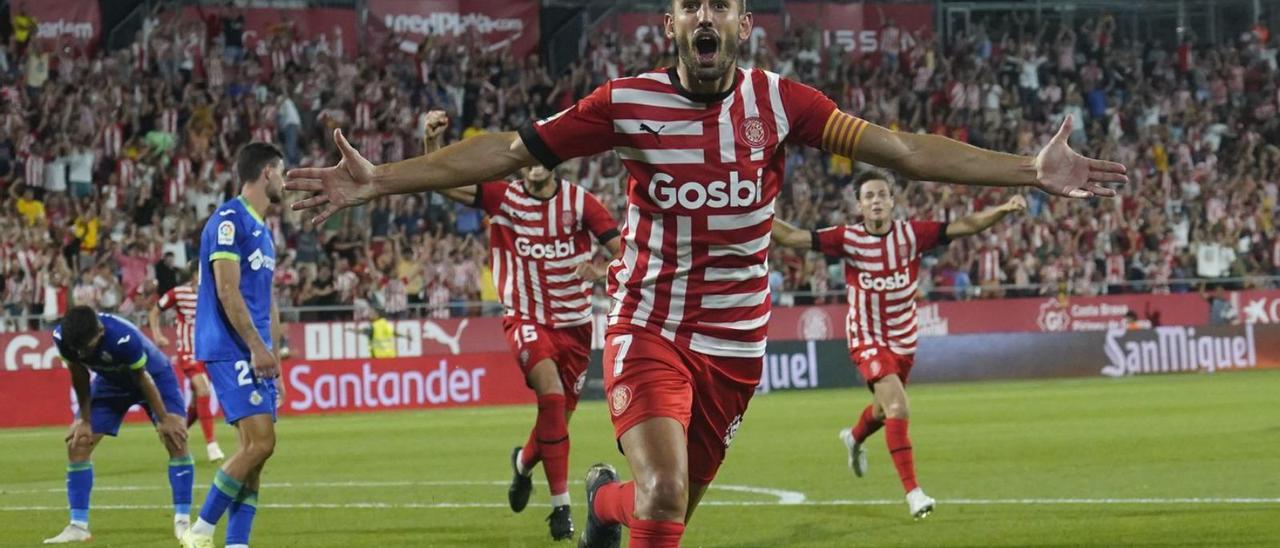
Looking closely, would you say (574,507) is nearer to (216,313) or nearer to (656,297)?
(216,313)

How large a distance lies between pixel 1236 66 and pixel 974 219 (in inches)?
1319

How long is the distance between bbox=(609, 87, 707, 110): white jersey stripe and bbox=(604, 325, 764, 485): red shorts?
89cm

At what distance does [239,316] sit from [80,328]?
1.89 metres

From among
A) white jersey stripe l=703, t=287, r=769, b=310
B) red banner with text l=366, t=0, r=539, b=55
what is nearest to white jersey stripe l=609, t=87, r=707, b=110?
white jersey stripe l=703, t=287, r=769, b=310

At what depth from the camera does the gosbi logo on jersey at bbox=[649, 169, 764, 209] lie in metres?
6.45

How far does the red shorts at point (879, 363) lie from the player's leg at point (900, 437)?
0.13ft

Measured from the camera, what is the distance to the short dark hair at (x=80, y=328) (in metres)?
10.5

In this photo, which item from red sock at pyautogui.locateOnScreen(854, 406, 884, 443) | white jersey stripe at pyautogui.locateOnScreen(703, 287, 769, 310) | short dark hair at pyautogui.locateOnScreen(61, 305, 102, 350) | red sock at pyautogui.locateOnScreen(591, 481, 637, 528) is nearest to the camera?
white jersey stripe at pyautogui.locateOnScreen(703, 287, 769, 310)

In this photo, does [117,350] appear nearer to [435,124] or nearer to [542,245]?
[542,245]

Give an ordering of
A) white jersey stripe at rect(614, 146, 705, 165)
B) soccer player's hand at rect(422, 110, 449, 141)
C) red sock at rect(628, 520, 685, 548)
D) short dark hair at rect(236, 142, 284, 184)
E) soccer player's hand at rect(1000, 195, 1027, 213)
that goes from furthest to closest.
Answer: soccer player's hand at rect(1000, 195, 1027, 213) < short dark hair at rect(236, 142, 284, 184) < soccer player's hand at rect(422, 110, 449, 141) < white jersey stripe at rect(614, 146, 705, 165) < red sock at rect(628, 520, 685, 548)

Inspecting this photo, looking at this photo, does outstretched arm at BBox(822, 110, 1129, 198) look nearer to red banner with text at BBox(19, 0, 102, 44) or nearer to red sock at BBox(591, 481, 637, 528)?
red sock at BBox(591, 481, 637, 528)

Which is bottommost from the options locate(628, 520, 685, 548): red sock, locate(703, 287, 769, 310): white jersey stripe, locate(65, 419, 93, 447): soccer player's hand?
locate(65, 419, 93, 447): soccer player's hand

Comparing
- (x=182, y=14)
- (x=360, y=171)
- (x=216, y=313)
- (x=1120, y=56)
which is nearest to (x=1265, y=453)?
(x=216, y=313)

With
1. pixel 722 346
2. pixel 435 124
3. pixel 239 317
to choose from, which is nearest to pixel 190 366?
pixel 239 317
